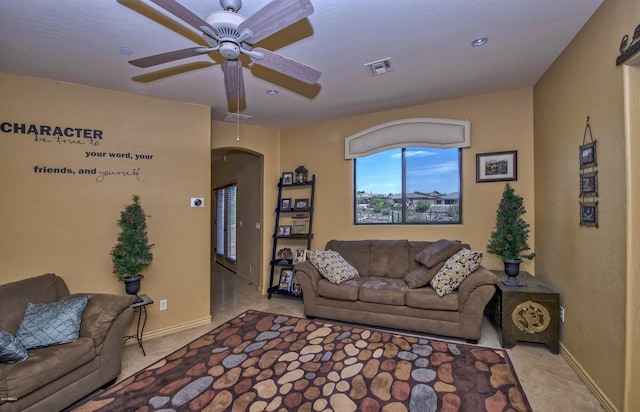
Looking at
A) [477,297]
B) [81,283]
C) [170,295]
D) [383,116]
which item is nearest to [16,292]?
[81,283]

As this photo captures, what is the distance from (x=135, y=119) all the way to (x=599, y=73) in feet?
14.1

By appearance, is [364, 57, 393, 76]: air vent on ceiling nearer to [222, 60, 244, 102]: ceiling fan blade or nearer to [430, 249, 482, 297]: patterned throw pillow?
[222, 60, 244, 102]: ceiling fan blade

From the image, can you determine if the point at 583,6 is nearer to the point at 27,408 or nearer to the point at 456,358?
the point at 456,358

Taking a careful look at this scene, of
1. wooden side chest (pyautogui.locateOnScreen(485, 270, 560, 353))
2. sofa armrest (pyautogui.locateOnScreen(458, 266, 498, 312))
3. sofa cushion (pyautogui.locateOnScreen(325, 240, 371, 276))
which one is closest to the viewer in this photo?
wooden side chest (pyautogui.locateOnScreen(485, 270, 560, 353))

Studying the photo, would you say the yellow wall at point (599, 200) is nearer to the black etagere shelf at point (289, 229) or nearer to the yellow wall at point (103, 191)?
the black etagere shelf at point (289, 229)

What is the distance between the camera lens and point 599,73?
6.75 feet

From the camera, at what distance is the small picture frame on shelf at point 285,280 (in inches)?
174

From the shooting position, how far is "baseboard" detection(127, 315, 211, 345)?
3.19 metres

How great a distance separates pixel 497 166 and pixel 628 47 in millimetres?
1830

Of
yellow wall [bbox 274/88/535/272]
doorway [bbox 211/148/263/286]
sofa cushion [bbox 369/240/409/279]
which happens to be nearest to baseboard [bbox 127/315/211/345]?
doorway [bbox 211/148/263/286]

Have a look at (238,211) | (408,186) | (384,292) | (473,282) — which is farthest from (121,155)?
(473,282)

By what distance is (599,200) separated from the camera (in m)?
2.06

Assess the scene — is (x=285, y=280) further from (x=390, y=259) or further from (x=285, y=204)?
(x=390, y=259)

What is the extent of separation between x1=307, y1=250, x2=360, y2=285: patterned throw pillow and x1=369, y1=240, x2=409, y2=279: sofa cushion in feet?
1.00
